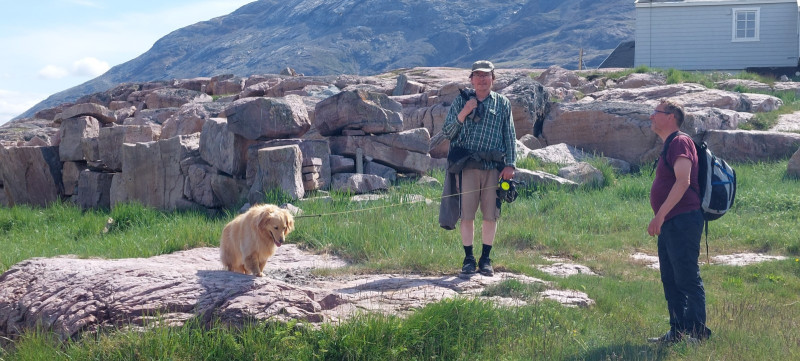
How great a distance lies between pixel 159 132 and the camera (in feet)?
54.5

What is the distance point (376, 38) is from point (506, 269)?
90739 millimetres

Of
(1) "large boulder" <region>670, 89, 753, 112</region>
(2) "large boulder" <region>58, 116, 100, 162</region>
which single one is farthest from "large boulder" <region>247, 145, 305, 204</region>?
(1) "large boulder" <region>670, 89, 753, 112</region>

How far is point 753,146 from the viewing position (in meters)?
14.3

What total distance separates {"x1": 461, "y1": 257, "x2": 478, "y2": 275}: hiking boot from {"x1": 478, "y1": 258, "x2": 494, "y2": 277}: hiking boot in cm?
6

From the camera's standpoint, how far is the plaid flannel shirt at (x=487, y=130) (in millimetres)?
7250

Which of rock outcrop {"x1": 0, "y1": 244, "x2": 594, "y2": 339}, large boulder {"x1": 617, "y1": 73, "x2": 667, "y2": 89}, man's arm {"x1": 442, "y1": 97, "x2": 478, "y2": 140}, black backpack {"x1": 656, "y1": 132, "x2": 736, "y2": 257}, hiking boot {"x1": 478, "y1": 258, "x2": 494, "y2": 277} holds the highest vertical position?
man's arm {"x1": 442, "y1": 97, "x2": 478, "y2": 140}

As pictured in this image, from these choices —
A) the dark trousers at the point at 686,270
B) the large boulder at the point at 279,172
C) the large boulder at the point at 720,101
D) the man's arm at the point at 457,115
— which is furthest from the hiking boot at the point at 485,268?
the large boulder at the point at 720,101

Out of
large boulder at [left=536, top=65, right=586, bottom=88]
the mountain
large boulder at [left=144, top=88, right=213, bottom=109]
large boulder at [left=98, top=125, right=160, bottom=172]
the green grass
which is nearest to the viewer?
the green grass

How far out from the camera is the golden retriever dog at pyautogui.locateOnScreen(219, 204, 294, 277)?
21.5 ft

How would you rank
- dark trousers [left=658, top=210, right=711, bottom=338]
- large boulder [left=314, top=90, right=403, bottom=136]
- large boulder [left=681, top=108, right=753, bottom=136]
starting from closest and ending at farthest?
dark trousers [left=658, top=210, right=711, bottom=338], large boulder [left=314, top=90, right=403, bottom=136], large boulder [left=681, top=108, right=753, bottom=136]

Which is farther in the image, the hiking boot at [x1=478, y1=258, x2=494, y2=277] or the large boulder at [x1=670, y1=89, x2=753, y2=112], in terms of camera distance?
the large boulder at [x1=670, y1=89, x2=753, y2=112]

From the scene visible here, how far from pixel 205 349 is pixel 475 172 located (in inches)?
132

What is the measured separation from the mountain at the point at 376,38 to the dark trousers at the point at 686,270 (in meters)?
63.7

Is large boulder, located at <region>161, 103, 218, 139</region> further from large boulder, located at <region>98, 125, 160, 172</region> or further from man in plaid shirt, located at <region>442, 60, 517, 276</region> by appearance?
man in plaid shirt, located at <region>442, 60, 517, 276</region>
